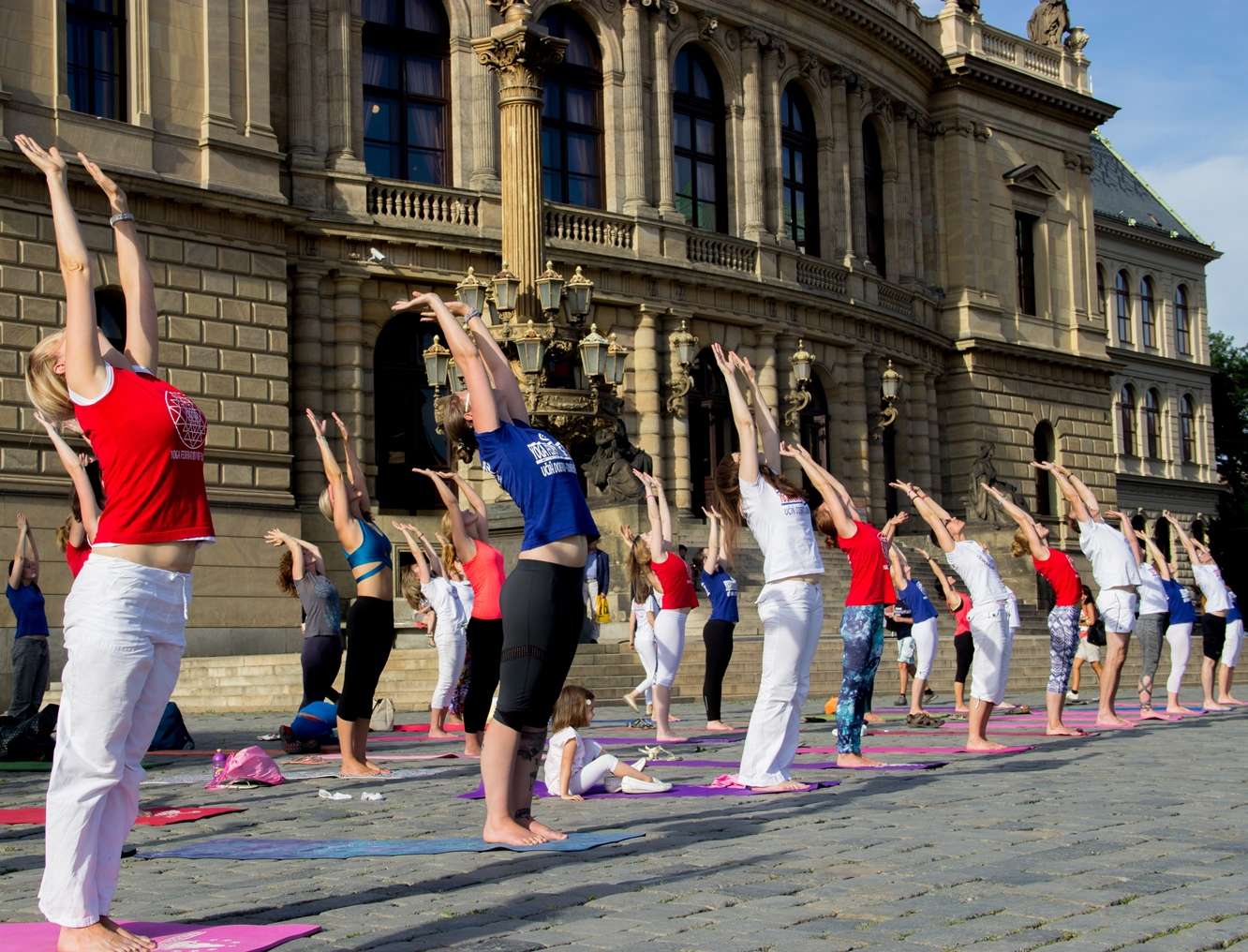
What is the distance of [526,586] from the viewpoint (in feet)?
24.9

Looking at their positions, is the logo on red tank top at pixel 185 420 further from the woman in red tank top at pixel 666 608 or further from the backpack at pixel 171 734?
the backpack at pixel 171 734

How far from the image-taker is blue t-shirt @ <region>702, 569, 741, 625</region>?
631 inches

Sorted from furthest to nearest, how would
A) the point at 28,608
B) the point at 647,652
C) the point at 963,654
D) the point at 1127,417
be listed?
the point at 1127,417 → the point at 963,654 → the point at 647,652 → the point at 28,608

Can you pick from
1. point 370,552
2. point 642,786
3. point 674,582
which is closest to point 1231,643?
point 674,582

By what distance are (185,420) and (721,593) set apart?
1052 cm

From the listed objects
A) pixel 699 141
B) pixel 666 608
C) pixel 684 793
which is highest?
pixel 699 141

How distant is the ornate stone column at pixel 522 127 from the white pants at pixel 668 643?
1163 cm

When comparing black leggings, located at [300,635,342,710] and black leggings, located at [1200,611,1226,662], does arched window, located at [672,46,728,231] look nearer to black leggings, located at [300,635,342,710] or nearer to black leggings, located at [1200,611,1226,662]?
black leggings, located at [1200,611,1226,662]

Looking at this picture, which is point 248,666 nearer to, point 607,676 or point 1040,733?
point 607,676

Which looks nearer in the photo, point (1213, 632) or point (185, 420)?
point (185, 420)

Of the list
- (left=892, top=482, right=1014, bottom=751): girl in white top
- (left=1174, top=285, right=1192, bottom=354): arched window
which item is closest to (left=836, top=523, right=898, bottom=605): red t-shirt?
(left=892, top=482, right=1014, bottom=751): girl in white top

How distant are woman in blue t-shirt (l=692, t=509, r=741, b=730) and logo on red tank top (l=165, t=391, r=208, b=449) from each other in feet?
32.3

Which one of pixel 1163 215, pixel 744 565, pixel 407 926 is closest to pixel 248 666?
pixel 744 565

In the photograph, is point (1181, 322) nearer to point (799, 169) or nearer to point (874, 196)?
point (874, 196)
